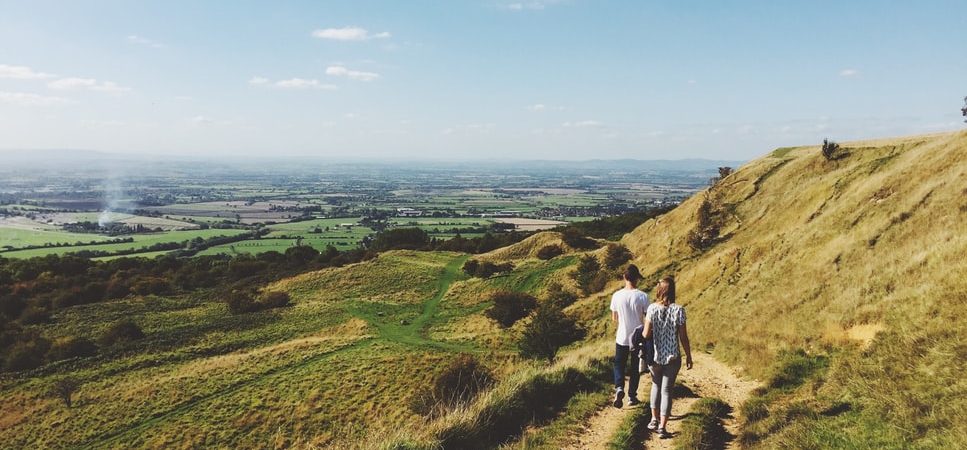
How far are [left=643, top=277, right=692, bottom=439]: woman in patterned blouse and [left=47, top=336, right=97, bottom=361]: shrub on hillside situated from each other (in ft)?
153

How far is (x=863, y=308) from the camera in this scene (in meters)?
11.9

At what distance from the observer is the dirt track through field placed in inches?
351

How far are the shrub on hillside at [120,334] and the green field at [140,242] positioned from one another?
79507 mm

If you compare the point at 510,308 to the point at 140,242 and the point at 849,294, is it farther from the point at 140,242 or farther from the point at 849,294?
the point at 140,242

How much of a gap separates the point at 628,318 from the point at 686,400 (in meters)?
2.75

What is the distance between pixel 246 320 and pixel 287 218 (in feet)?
460

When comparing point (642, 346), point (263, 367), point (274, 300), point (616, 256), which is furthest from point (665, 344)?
point (274, 300)

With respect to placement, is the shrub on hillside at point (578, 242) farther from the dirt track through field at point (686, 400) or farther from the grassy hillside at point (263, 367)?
the dirt track through field at point (686, 400)

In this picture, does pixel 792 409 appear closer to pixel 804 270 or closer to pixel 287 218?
pixel 804 270

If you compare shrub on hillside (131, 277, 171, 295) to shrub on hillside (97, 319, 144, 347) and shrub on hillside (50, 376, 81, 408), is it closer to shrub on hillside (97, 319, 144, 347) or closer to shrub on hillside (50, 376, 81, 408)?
shrub on hillside (97, 319, 144, 347)

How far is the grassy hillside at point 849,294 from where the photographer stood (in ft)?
25.4

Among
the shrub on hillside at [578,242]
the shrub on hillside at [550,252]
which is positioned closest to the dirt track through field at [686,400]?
the shrub on hillside at [550,252]

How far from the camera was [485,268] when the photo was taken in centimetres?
5034

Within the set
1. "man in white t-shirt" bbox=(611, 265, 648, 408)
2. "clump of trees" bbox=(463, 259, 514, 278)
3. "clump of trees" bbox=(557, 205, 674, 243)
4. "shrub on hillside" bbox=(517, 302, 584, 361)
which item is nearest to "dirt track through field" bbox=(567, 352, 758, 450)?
"man in white t-shirt" bbox=(611, 265, 648, 408)
